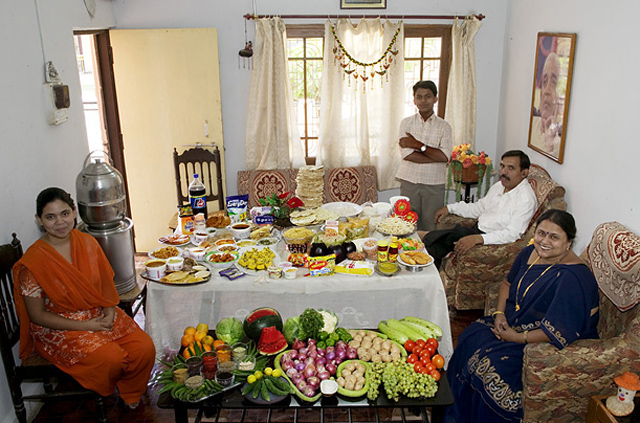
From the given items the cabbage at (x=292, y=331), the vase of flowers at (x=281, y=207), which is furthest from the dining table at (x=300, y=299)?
the vase of flowers at (x=281, y=207)

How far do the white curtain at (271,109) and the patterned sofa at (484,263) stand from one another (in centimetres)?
233

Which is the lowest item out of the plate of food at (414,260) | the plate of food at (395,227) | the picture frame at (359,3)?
the plate of food at (414,260)

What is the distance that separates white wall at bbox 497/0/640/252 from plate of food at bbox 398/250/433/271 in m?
1.38

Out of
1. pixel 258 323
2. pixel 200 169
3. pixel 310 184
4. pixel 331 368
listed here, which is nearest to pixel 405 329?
pixel 331 368

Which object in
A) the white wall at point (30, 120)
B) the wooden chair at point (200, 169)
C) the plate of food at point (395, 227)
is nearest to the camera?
the white wall at point (30, 120)

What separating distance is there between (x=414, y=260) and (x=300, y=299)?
793 mm

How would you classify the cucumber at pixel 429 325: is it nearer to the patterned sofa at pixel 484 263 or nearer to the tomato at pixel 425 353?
the tomato at pixel 425 353

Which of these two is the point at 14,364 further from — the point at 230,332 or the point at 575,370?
the point at 575,370

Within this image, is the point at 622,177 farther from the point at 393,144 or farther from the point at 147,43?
the point at 147,43

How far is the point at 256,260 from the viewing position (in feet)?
10.8

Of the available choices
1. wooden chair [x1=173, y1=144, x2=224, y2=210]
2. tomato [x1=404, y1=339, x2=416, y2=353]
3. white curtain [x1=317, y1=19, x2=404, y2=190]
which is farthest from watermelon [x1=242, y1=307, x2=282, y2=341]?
white curtain [x1=317, y1=19, x2=404, y2=190]

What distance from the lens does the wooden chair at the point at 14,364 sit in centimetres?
287

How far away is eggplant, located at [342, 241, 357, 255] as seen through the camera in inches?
135

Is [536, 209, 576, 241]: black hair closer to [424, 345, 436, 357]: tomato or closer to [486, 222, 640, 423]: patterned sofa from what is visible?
[486, 222, 640, 423]: patterned sofa
